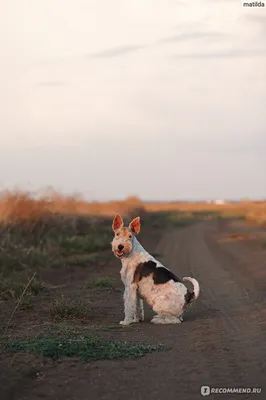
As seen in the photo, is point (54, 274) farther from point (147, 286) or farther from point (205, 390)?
point (205, 390)

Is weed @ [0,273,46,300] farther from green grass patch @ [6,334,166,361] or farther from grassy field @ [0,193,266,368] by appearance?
green grass patch @ [6,334,166,361]

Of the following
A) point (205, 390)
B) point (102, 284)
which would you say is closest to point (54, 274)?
point (102, 284)

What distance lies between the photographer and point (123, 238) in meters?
11.3

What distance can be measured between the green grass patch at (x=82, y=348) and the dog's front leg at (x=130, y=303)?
165 centimetres

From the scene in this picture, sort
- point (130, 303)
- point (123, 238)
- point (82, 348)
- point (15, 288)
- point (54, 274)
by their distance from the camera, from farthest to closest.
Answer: point (54, 274)
point (15, 288)
point (123, 238)
point (130, 303)
point (82, 348)

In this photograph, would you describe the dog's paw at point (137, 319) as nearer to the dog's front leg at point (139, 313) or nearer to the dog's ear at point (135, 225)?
the dog's front leg at point (139, 313)

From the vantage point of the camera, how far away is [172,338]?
10.0m

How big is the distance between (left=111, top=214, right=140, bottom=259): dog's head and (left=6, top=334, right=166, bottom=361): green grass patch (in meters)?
2.05

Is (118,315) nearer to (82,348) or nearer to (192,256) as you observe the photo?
(82,348)

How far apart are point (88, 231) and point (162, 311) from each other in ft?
73.3

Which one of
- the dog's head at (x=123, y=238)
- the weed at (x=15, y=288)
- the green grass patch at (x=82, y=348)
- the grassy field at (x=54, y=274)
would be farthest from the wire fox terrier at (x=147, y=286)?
the weed at (x=15, y=288)

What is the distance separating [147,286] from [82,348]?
8.22ft

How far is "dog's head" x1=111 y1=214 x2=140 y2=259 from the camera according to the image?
11.3 meters

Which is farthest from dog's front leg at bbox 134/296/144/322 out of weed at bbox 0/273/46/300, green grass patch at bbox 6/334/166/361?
weed at bbox 0/273/46/300
